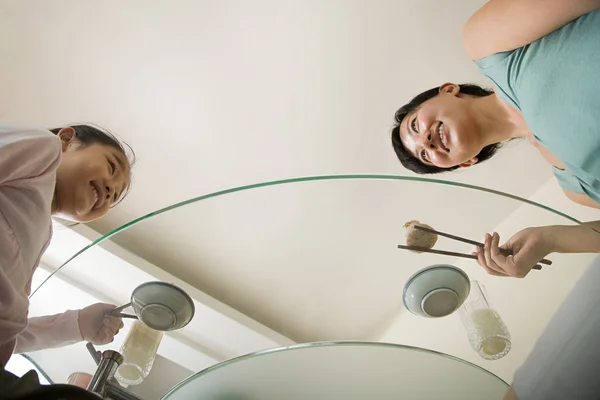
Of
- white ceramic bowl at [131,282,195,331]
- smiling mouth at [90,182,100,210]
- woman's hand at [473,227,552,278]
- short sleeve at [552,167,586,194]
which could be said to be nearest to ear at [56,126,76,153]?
smiling mouth at [90,182,100,210]

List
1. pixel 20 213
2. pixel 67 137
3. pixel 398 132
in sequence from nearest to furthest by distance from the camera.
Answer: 1. pixel 20 213
2. pixel 67 137
3. pixel 398 132

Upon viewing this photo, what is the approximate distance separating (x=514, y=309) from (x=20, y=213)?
76cm

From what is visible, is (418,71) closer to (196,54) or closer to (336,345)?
(196,54)

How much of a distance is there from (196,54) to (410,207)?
2.16ft

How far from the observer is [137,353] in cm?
82

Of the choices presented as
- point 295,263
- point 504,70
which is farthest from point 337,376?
point 504,70

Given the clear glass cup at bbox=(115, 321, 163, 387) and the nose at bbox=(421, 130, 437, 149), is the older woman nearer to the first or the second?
the nose at bbox=(421, 130, 437, 149)

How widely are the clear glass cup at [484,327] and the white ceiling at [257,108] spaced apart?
184 mm

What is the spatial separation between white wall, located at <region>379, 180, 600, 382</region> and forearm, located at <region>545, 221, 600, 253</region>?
0.03ft

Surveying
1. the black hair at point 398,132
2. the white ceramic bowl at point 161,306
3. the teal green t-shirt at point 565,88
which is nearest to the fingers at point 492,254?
the teal green t-shirt at point 565,88

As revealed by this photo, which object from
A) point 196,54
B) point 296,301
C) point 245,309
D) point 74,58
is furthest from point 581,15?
point 74,58

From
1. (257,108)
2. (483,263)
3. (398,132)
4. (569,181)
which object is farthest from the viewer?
(257,108)

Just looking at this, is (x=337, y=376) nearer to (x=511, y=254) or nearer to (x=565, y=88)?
(x=511, y=254)

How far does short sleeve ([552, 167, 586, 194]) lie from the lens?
0.78 metres
